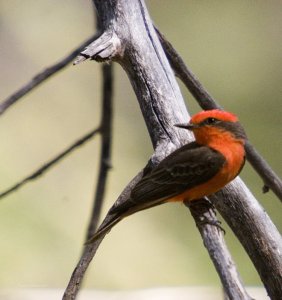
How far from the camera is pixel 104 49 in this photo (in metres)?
3.83

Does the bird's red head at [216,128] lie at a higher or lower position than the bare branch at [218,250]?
higher

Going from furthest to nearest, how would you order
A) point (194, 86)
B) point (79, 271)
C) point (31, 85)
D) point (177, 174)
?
point (194, 86) → point (31, 85) → point (177, 174) → point (79, 271)

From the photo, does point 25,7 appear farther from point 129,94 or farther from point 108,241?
point 108,241

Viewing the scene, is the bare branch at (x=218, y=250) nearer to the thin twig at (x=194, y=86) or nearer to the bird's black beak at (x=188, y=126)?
the bird's black beak at (x=188, y=126)

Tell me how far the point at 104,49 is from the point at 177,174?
64cm

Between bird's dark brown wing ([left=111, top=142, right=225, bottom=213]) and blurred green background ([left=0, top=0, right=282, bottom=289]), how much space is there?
109 inches

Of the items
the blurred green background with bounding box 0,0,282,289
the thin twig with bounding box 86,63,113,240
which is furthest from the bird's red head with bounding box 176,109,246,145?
the blurred green background with bounding box 0,0,282,289

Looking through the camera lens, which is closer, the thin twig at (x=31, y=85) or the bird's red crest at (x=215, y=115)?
the bird's red crest at (x=215, y=115)

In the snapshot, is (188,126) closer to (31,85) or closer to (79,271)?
(79,271)

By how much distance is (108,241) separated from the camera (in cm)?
748

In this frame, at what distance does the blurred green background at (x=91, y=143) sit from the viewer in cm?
714

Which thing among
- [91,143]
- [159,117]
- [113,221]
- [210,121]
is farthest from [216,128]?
[91,143]

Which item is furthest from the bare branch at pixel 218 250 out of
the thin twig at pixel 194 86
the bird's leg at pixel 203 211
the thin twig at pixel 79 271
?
the thin twig at pixel 194 86

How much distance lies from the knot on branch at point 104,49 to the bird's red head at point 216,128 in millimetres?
472
